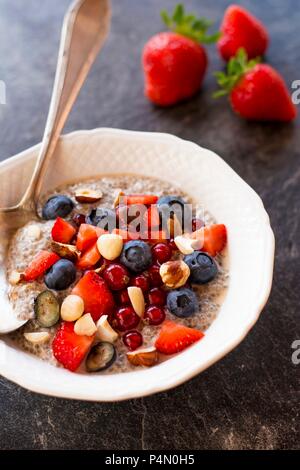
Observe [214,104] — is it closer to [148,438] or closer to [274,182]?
[274,182]

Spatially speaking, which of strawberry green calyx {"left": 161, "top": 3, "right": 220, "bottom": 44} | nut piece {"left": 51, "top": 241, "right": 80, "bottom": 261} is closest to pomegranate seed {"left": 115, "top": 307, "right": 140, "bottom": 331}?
nut piece {"left": 51, "top": 241, "right": 80, "bottom": 261}

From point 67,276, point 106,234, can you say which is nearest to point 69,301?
point 67,276

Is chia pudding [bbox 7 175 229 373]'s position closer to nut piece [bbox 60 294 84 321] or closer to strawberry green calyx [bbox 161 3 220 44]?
nut piece [bbox 60 294 84 321]

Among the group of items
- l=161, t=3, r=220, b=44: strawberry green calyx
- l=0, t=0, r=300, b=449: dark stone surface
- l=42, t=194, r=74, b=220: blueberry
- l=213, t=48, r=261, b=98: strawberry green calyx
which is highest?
l=161, t=3, r=220, b=44: strawberry green calyx

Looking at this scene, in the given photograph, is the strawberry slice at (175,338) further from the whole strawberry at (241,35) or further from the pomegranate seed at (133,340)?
the whole strawberry at (241,35)

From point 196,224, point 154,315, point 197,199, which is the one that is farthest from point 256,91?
point 154,315

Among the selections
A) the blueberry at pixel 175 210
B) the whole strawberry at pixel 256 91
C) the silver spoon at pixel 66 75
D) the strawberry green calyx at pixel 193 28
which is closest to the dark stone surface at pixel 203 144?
the whole strawberry at pixel 256 91
